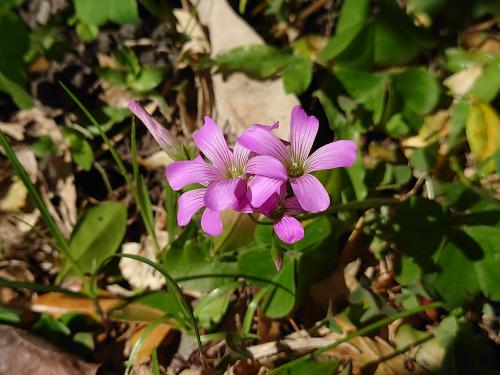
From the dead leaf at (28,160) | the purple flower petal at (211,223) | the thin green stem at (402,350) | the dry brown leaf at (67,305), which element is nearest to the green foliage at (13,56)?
the dead leaf at (28,160)

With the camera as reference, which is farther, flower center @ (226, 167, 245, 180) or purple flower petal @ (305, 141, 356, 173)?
flower center @ (226, 167, 245, 180)

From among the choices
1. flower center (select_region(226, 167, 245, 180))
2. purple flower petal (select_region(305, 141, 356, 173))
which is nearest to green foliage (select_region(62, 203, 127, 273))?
flower center (select_region(226, 167, 245, 180))

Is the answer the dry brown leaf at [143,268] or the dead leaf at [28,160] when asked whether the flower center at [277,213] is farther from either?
the dead leaf at [28,160]

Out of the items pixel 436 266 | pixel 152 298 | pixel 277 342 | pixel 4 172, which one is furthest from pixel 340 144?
pixel 4 172

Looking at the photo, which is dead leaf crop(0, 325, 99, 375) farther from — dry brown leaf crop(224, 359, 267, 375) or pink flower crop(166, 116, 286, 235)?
pink flower crop(166, 116, 286, 235)

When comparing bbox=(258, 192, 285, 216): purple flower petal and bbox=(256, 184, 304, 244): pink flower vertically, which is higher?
bbox=(258, 192, 285, 216): purple flower petal

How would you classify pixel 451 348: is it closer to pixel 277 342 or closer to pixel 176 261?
pixel 277 342

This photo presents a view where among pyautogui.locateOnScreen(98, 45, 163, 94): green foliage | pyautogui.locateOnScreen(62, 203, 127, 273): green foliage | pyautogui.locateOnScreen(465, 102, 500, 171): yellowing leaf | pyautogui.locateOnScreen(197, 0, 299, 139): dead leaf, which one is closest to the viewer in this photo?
pyautogui.locateOnScreen(465, 102, 500, 171): yellowing leaf
